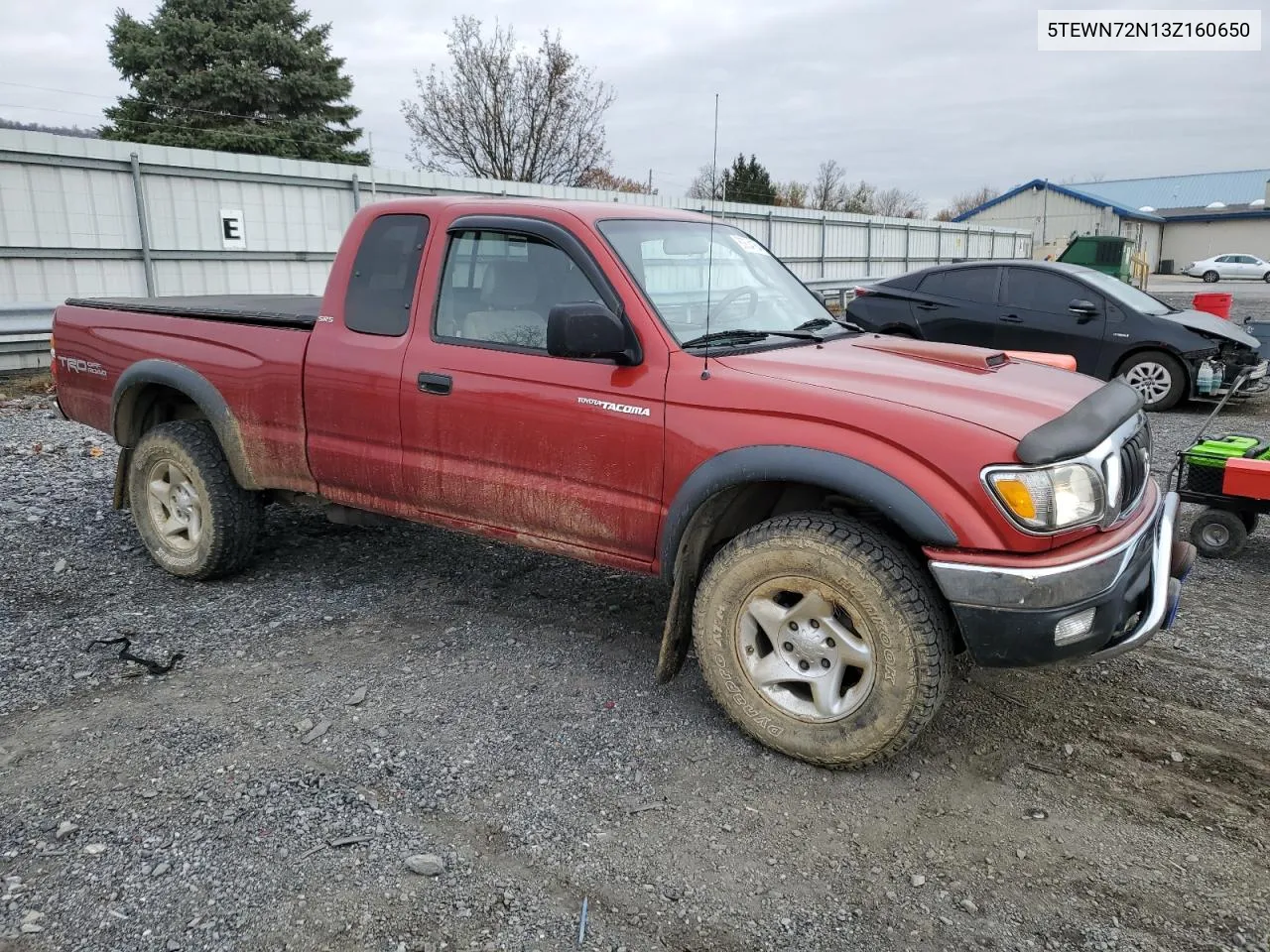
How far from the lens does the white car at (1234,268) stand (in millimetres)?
45291

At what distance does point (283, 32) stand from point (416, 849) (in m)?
31.6

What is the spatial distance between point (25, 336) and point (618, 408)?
10409mm

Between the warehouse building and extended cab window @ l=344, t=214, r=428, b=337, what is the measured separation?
5635 centimetres

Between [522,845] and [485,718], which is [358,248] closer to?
[485,718]

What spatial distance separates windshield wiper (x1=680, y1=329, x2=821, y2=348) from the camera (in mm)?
3609

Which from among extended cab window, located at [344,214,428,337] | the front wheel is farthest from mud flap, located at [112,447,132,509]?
the front wheel

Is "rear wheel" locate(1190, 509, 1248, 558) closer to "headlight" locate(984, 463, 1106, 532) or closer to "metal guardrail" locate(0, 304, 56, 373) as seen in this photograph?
"headlight" locate(984, 463, 1106, 532)

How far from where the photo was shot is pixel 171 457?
4.91 metres

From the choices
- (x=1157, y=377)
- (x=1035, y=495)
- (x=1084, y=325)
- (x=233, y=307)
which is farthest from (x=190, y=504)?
(x=1157, y=377)

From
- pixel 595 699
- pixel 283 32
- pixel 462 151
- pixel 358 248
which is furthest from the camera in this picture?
pixel 462 151

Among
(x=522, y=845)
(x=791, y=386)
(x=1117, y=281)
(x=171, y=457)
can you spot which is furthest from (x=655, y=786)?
(x=1117, y=281)

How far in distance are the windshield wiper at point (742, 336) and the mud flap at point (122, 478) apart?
342 centimetres

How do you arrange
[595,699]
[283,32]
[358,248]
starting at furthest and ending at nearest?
[283,32]
[358,248]
[595,699]

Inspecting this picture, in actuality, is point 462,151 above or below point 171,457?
above
